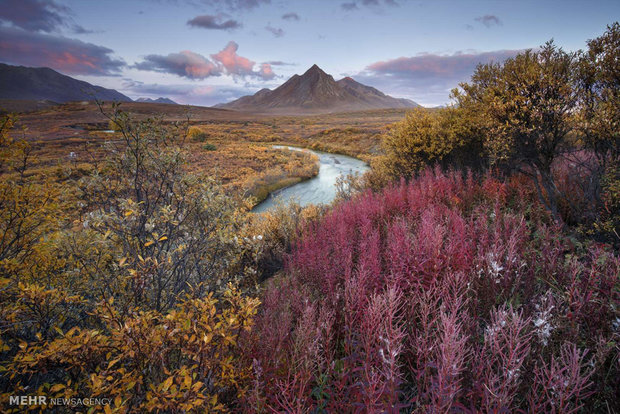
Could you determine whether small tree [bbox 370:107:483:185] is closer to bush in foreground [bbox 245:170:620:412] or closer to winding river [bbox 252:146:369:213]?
winding river [bbox 252:146:369:213]

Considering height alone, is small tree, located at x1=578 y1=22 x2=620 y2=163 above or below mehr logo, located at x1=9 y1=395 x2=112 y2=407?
above

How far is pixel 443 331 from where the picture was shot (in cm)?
200

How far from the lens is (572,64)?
16.2ft

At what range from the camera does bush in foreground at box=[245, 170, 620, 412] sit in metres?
1.43

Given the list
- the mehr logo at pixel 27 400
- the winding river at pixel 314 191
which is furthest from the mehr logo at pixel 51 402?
the winding river at pixel 314 191

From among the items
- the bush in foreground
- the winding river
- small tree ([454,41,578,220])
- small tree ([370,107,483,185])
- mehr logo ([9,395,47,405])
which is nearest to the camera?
the bush in foreground

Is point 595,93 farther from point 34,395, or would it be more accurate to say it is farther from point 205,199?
point 34,395

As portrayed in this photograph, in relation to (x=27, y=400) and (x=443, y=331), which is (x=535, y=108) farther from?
(x=27, y=400)

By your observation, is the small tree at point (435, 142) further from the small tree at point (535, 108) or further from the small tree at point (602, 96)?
the small tree at point (602, 96)

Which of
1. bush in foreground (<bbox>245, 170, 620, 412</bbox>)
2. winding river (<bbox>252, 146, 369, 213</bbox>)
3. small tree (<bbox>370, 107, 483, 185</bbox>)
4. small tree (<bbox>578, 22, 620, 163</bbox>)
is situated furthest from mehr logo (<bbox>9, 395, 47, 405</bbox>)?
winding river (<bbox>252, 146, 369, 213</bbox>)

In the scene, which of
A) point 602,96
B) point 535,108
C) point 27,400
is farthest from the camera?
point 535,108

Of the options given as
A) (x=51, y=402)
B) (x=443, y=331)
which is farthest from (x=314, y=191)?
(x=51, y=402)

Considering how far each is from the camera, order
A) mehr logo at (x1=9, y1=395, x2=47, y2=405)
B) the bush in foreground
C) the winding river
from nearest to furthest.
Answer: the bush in foreground < mehr logo at (x1=9, y1=395, x2=47, y2=405) < the winding river

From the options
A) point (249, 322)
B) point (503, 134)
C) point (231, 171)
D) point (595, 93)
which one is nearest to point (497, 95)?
point (503, 134)
